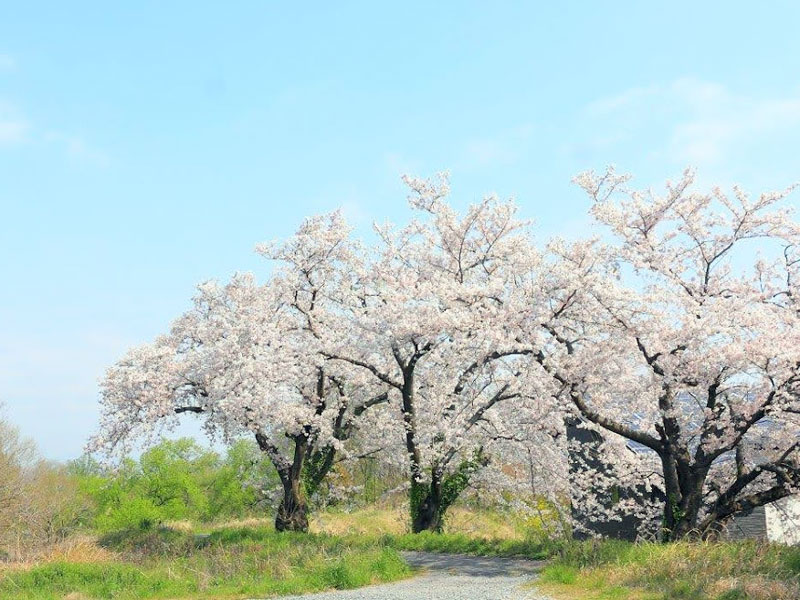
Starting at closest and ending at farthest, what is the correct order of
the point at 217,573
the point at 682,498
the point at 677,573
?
the point at 677,573 → the point at 217,573 → the point at 682,498

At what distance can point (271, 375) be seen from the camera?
23906 millimetres

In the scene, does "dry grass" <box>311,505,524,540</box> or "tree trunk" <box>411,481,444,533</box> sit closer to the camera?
"tree trunk" <box>411,481,444,533</box>

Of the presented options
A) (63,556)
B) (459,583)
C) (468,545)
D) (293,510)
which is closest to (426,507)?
(468,545)

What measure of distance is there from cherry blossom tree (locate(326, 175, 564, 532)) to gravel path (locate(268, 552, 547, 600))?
13.6 feet

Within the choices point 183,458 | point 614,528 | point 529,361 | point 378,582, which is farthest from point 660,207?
point 183,458

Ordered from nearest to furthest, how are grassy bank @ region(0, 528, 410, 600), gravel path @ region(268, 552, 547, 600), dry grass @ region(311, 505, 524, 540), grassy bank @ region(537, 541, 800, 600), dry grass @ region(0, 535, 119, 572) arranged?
grassy bank @ region(537, 541, 800, 600)
gravel path @ region(268, 552, 547, 600)
grassy bank @ region(0, 528, 410, 600)
dry grass @ region(0, 535, 119, 572)
dry grass @ region(311, 505, 524, 540)

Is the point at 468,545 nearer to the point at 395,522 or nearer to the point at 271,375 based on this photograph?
the point at 271,375

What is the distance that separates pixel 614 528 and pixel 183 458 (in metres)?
33.9

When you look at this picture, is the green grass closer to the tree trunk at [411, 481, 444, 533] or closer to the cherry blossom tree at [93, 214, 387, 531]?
the tree trunk at [411, 481, 444, 533]

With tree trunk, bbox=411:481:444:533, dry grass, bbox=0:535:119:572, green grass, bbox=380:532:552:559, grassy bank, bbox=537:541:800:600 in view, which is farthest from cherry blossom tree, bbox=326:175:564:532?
dry grass, bbox=0:535:119:572

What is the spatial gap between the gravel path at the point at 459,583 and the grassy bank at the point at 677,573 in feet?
2.63

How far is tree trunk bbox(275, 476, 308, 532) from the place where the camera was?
26.4 meters

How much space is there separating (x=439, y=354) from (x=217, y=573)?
35.5 feet

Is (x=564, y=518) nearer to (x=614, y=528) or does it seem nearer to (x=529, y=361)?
A: (x=614, y=528)
